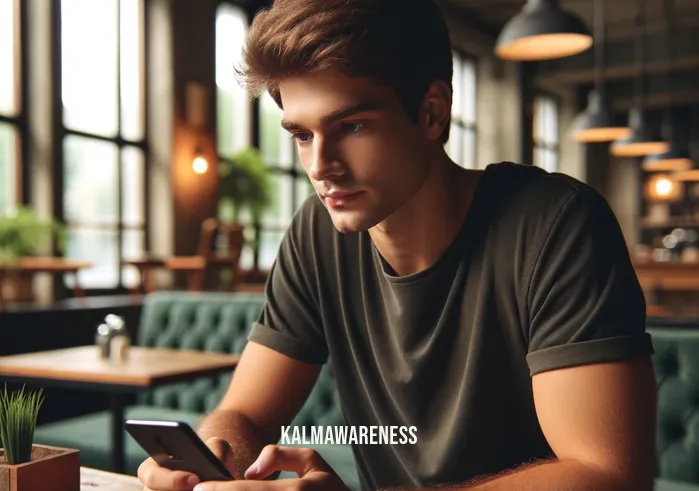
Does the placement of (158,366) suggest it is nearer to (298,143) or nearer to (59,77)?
(298,143)

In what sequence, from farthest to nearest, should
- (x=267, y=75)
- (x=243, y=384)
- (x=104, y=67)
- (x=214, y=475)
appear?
(x=104, y=67), (x=243, y=384), (x=267, y=75), (x=214, y=475)

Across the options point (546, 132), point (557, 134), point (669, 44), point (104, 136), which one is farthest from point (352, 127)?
point (557, 134)

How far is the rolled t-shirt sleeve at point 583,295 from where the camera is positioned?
0.95 metres

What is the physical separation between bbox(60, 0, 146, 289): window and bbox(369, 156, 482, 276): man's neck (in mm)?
6029

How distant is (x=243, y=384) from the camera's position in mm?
1281

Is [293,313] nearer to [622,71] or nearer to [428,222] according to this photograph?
[428,222]

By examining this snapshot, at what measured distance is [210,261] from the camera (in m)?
7.20

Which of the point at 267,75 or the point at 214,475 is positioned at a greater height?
the point at 267,75

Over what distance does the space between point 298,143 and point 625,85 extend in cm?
1394

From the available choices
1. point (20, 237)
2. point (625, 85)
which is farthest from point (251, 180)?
point (625, 85)

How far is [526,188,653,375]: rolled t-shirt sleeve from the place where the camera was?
95cm

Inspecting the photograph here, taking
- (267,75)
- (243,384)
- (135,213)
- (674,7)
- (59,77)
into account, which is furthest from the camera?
(674,7)

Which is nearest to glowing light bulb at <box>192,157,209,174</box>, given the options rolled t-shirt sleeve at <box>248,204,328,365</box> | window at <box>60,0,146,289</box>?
window at <box>60,0,146,289</box>

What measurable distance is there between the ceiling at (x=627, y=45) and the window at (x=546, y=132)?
1348 millimetres
